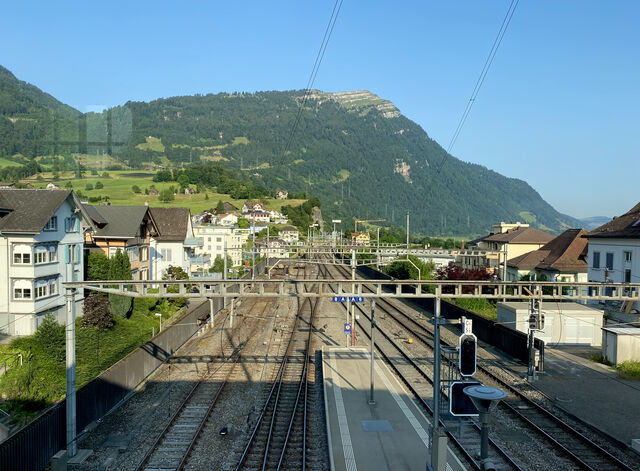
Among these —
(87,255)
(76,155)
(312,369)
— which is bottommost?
(312,369)

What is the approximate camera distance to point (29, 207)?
30.4 metres

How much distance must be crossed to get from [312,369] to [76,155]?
71104 millimetres

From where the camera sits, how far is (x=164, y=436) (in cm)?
1639

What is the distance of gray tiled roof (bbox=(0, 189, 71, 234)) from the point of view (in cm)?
2850

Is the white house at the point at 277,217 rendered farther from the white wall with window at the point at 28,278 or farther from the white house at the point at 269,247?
the white wall with window at the point at 28,278

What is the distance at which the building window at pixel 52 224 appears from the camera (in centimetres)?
3031

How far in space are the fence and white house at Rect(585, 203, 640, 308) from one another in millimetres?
31218

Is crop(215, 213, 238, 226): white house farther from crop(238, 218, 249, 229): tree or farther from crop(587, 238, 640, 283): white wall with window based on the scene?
crop(587, 238, 640, 283): white wall with window

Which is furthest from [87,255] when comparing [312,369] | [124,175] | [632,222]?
[124,175]

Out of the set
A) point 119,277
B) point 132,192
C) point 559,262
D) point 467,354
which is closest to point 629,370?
point 467,354

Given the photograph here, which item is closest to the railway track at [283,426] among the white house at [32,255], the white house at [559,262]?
the white house at [32,255]

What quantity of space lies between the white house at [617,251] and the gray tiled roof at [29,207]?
38440 millimetres

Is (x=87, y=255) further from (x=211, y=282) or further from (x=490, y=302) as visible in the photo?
(x=490, y=302)

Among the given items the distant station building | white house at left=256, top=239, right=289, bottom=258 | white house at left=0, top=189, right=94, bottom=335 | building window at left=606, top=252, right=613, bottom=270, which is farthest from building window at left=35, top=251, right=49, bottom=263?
building window at left=606, top=252, right=613, bottom=270
